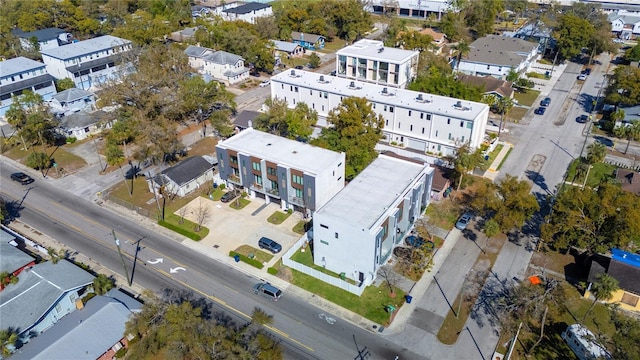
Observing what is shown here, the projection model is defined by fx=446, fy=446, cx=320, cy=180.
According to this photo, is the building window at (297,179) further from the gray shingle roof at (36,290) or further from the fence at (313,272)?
the gray shingle roof at (36,290)

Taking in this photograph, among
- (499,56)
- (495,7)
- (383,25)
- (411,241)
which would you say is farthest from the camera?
(383,25)

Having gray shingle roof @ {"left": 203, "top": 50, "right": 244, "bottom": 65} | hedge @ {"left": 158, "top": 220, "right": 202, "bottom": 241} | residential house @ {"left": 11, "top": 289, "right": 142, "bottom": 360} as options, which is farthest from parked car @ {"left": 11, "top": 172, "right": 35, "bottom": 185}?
gray shingle roof @ {"left": 203, "top": 50, "right": 244, "bottom": 65}

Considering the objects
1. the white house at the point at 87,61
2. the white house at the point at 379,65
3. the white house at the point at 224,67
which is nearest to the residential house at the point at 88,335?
the white house at the point at 379,65

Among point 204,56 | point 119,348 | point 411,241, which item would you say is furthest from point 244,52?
point 119,348

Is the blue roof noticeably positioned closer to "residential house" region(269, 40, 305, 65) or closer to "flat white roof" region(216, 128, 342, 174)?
"flat white roof" region(216, 128, 342, 174)

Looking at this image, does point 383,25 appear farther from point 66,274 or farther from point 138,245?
point 66,274

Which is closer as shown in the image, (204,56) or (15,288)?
(15,288)

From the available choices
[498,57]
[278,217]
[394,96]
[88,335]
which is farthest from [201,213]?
[498,57]
